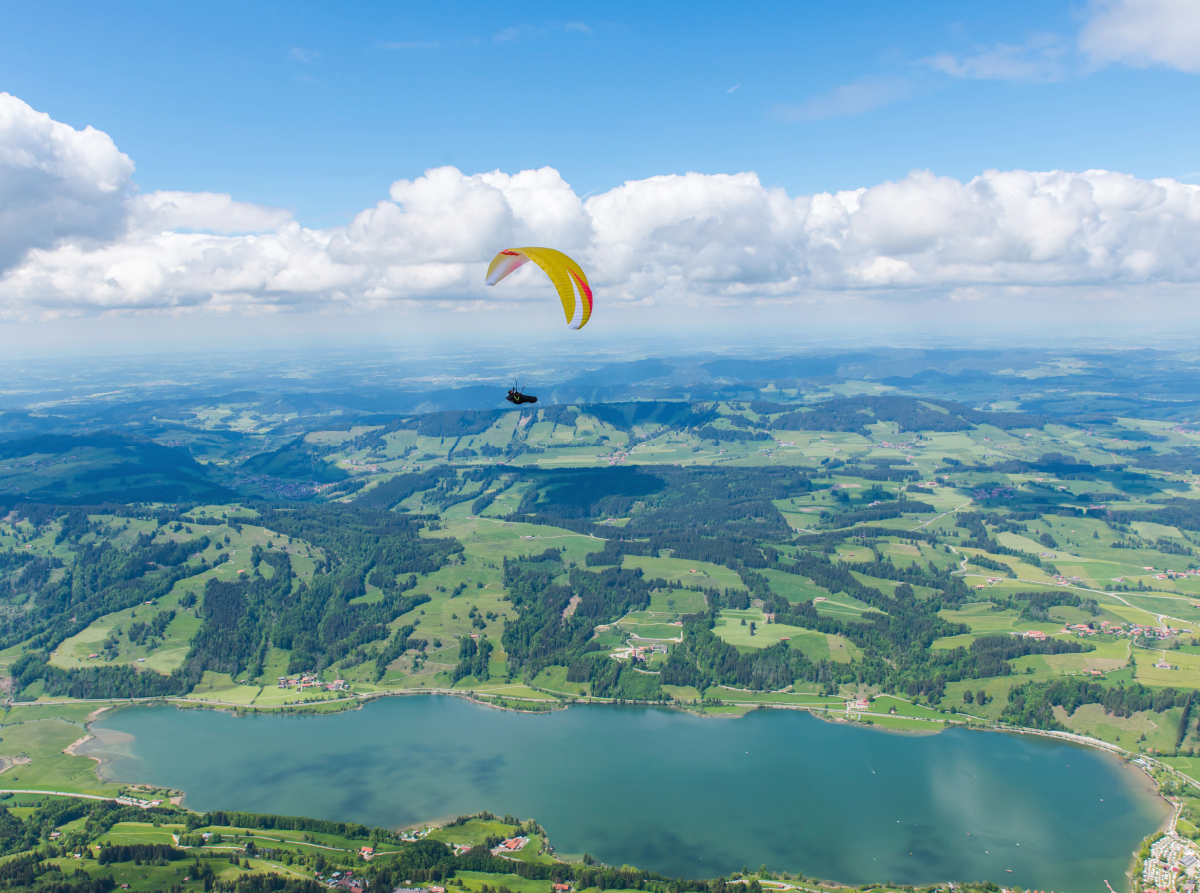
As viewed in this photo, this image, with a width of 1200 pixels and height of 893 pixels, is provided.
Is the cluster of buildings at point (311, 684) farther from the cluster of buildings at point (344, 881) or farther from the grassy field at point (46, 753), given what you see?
the cluster of buildings at point (344, 881)

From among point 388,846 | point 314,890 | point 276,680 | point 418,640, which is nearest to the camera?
point 314,890

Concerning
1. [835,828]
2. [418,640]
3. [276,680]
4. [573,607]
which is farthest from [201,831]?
[573,607]

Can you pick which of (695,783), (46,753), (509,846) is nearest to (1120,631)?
(695,783)

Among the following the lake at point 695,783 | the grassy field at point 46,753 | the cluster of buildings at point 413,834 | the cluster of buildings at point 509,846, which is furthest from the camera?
the grassy field at point 46,753

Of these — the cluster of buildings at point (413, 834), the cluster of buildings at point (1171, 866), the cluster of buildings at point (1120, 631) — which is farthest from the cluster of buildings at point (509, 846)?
the cluster of buildings at point (1120, 631)

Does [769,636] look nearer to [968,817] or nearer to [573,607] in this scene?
[573,607]

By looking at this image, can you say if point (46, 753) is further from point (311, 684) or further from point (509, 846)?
point (509, 846)
